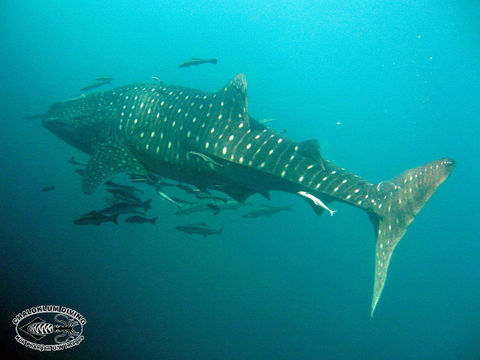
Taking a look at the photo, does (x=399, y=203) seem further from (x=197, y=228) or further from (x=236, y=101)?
(x=197, y=228)

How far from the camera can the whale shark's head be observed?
628 cm

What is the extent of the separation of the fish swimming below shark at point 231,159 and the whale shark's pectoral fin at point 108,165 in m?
0.02

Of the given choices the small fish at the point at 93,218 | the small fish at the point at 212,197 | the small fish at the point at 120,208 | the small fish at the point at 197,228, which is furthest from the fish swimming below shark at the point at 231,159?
the small fish at the point at 93,218

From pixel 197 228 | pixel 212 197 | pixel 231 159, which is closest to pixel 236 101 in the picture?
pixel 231 159

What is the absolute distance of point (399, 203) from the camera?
448 centimetres

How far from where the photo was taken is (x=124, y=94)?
20.4ft

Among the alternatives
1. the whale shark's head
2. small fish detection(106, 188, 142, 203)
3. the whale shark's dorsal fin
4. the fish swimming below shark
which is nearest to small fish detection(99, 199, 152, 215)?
small fish detection(106, 188, 142, 203)

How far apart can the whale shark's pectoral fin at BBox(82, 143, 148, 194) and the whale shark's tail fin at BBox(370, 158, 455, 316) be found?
424 centimetres

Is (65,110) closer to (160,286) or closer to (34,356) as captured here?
(34,356)

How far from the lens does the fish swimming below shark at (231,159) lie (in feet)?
13.8

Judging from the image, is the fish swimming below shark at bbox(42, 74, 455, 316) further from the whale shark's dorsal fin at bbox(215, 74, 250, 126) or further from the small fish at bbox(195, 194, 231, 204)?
the small fish at bbox(195, 194, 231, 204)

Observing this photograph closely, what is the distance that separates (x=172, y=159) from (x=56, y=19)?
74.1m

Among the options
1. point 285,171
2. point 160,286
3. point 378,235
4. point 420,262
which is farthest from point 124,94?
point 420,262

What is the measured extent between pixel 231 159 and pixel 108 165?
260cm
